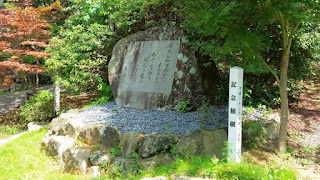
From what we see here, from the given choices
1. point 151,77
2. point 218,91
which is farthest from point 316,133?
point 151,77

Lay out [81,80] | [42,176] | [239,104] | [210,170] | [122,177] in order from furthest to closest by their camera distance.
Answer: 1. [81,80]
2. [42,176]
3. [122,177]
4. [239,104]
5. [210,170]

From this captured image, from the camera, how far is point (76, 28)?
28.3 feet

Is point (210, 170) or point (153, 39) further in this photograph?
point (153, 39)

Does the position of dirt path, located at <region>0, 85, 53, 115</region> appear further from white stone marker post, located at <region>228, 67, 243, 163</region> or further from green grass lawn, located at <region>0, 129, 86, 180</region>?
white stone marker post, located at <region>228, 67, 243, 163</region>

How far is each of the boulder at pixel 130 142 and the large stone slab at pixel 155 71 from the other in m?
1.43

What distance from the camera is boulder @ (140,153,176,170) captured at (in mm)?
4348

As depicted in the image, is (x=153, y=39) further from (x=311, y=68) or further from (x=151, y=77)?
(x=311, y=68)

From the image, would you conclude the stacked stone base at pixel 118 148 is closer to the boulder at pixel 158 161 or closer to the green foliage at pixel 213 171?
the boulder at pixel 158 161

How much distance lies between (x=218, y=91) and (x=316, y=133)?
90.0 inches

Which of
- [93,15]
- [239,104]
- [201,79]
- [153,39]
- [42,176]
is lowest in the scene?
[42,176]

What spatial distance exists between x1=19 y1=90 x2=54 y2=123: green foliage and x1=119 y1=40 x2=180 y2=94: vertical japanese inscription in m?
3.13

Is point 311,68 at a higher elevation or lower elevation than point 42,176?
higher

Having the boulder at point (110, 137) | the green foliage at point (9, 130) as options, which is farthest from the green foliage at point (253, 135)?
the green foliage at point (9, 130)

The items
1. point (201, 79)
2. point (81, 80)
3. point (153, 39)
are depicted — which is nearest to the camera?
point (201, 79)
